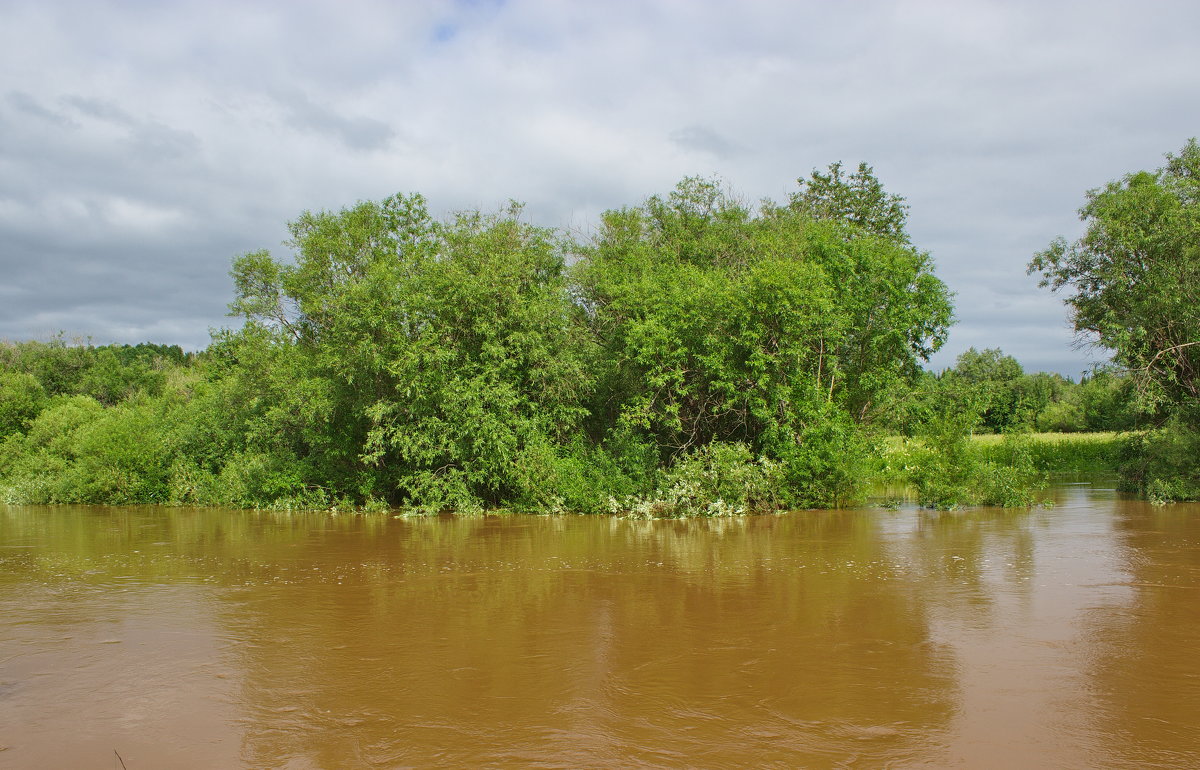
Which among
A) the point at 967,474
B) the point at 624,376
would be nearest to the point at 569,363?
the point at 624,376

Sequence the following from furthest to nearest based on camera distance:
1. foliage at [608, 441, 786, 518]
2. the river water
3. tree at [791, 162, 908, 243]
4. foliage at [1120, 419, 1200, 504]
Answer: tree at [791, 162, 908, 243], foliage at [1120, 419, 1200, 504], foliage at [608, 441, 786, 518], the river water

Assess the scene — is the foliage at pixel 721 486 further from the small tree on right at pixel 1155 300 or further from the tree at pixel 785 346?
the small tree on right at pixel 1155 300

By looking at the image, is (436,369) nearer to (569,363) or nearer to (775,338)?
(569,363)

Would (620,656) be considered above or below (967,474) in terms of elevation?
below

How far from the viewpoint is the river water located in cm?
597

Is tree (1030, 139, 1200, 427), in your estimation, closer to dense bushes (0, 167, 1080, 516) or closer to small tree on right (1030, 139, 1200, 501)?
small tree on right (1030, 139, 1200, 501)

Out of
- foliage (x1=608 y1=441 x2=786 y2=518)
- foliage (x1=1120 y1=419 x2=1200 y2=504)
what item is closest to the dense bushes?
foliage (x1=608 y1=441 x2=786 y2=518)

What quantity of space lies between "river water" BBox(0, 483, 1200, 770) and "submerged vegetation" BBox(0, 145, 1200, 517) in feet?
18.4

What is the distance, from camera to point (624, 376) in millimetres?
22859

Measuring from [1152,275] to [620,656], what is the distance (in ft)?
74.3

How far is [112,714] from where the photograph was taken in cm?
682

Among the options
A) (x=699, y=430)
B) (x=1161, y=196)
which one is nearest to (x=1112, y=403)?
(x=1161, y=196)

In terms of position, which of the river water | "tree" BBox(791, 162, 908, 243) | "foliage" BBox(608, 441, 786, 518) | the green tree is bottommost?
the river water

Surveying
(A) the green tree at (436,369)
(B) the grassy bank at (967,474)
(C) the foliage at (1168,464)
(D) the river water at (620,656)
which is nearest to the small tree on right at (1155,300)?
(C) the foliage at (1168,464)
